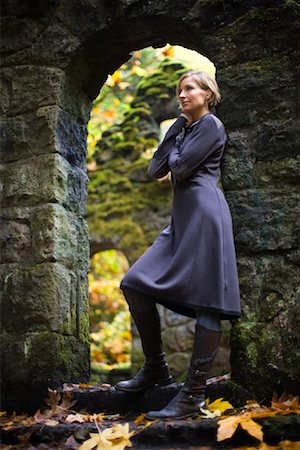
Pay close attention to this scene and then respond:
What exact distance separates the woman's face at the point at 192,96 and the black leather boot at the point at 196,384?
1.22 meters

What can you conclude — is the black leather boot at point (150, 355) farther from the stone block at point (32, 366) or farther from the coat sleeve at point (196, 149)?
the coat sleeve at point (196, 149)

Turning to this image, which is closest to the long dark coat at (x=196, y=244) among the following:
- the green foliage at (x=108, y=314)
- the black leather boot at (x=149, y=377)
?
the black leather boot at (x=149, y=377)

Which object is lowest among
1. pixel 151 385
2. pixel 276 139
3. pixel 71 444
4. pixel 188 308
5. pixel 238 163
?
pixel 71 444

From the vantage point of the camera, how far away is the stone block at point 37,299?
378 centimetres

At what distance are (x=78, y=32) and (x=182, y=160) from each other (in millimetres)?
1402

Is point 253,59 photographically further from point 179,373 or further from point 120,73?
point 120,73

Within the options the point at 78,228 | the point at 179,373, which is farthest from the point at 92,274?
the point at 78,228

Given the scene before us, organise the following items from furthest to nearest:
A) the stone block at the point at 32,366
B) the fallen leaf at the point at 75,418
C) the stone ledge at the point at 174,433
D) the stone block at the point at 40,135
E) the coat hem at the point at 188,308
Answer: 1. the stone block at the point at 40,135
2. the stone block at the point at 32,366
3. the fallen leaf at the point at 75,418
4. the coat hem at the point at 188,308
5. the stone ledge at the point at 174,433

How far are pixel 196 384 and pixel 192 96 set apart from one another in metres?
1.57

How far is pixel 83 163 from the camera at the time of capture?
4.37 m

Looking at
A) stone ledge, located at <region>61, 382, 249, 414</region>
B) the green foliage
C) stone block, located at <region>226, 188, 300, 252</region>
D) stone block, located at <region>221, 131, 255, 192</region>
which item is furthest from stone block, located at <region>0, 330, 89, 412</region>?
the green foliage

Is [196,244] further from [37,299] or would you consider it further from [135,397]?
[37,299]

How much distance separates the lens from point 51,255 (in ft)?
12.6

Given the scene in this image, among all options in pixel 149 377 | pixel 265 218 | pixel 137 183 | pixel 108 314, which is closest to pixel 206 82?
pixel 265 218
